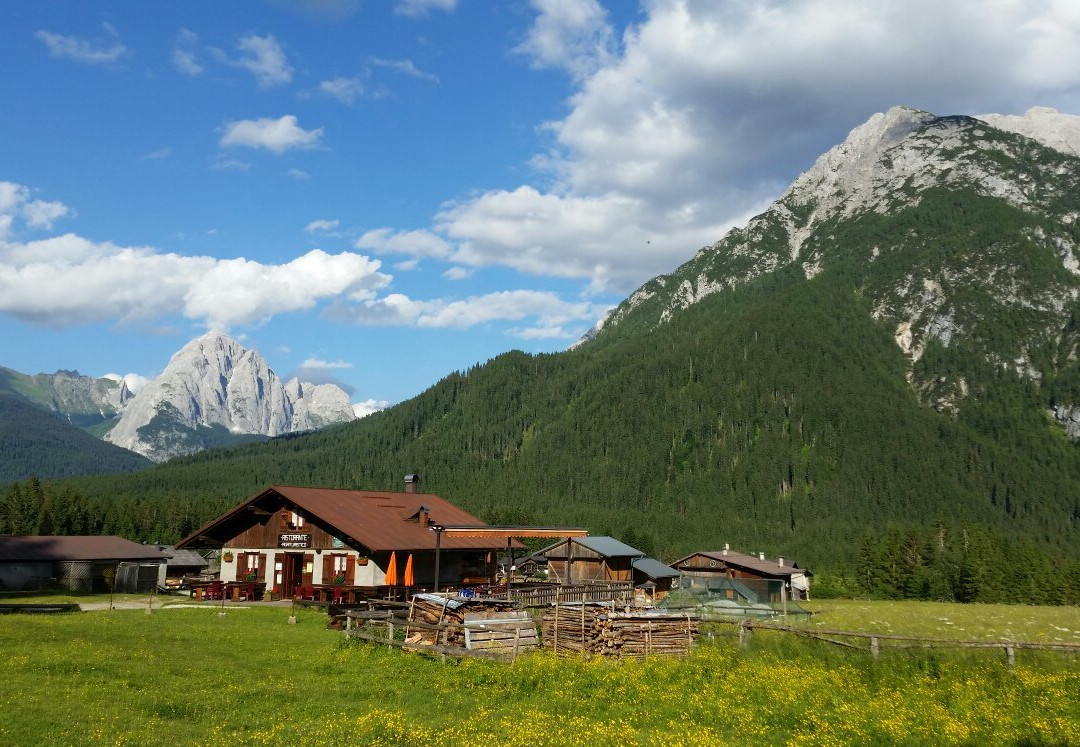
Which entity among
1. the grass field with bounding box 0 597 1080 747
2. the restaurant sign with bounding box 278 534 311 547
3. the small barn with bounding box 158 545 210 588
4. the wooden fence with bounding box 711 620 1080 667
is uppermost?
the restaurant sign with bounding box 278 534 311 547

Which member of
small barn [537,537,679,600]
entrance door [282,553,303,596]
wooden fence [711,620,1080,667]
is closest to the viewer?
wooden fence [711,620,1080,667]

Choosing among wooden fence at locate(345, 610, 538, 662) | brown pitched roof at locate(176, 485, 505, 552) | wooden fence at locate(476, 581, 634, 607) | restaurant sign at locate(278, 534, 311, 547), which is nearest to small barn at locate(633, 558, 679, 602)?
brown pitched roof at locate(176, 485, 505, 552)

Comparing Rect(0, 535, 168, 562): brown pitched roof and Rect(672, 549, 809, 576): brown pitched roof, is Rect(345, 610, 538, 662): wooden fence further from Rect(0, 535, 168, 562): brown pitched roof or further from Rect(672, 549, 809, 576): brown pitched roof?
Rect(672, 549, 809, 576): brown pitched roof

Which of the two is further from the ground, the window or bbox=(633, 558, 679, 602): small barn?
the window

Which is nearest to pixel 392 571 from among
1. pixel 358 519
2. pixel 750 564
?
pixel 358 519

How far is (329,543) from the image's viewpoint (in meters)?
→ 49.9

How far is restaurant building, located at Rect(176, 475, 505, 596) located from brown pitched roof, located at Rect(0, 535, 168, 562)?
12.3m

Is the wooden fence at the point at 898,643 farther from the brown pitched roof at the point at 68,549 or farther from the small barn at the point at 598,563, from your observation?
the brown pitched roof at the point at 68,549

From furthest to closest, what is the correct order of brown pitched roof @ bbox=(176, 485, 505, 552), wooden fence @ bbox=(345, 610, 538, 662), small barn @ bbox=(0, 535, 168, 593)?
1. small barn @ bbox=(0, 535, 168, 593)
2. brown pitched roof @ bbox=(176, 485, 505, 552)
3. wooden fence @ bbox=(345, 610, 538, 662)

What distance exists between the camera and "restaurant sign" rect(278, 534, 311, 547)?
5056 centimetres

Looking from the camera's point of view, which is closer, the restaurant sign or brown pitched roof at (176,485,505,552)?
brown pitched roof at (176,485,505,552)

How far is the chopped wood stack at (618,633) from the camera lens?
2783cm

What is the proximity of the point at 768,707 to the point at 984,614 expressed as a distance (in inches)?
2410

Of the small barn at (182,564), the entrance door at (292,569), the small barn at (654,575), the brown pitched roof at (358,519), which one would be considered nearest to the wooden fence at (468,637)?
the brown pitched roof at (358,519)
